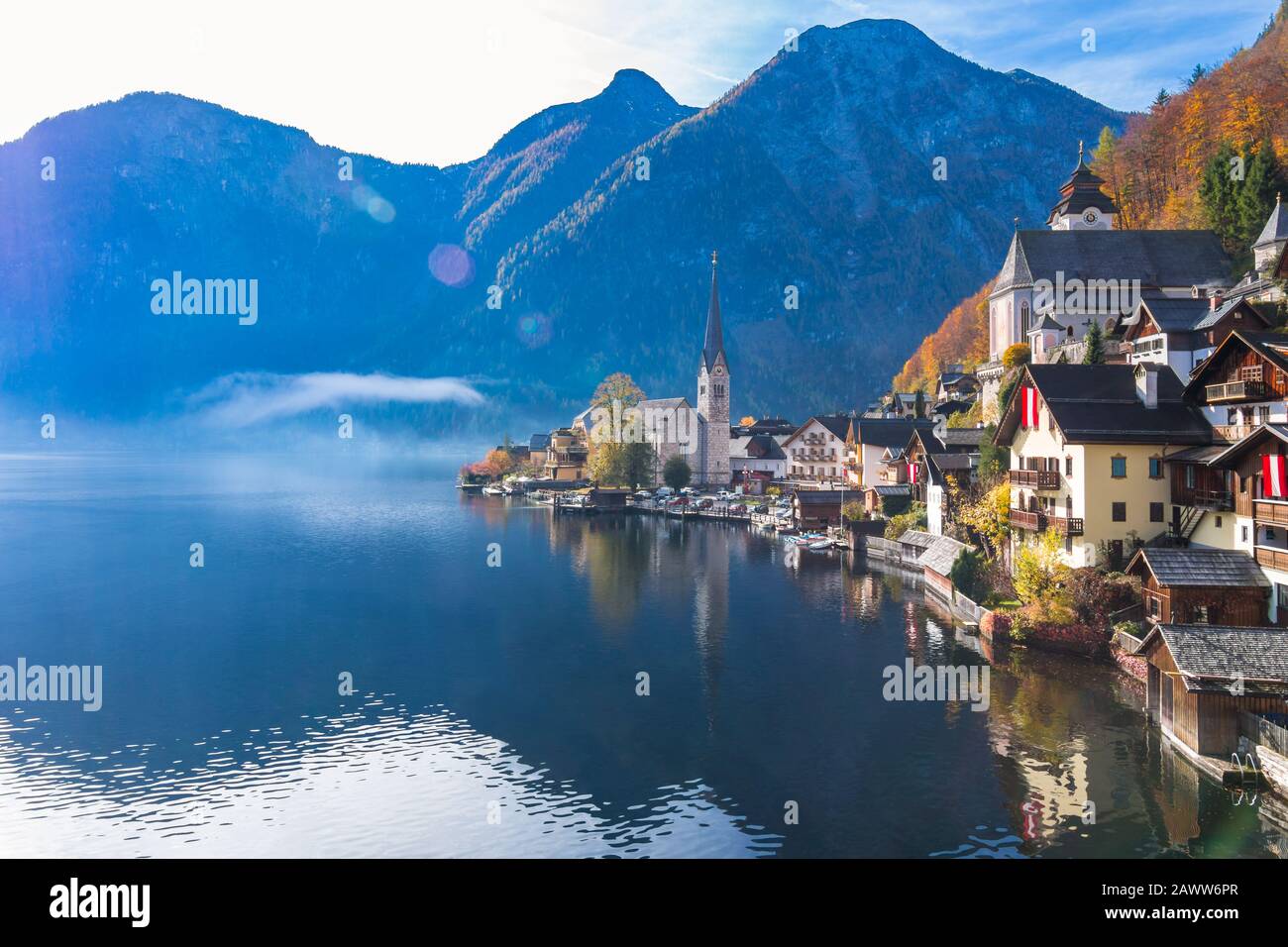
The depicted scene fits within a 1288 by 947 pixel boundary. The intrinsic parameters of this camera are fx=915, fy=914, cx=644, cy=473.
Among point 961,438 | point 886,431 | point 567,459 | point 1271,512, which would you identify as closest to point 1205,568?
point 1271,512

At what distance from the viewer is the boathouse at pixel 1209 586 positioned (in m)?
36.1

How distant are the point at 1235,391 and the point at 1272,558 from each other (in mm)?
8866

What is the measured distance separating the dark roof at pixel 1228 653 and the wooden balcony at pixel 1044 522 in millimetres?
14342

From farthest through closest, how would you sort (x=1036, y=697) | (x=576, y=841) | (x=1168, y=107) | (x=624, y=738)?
(x=1168, y=107) < (x=1036, y=697) < (x=624, y=738) < (x=576, y=841)

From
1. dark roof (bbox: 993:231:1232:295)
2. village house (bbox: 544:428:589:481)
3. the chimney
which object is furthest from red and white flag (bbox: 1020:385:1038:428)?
village house (bbox: 544:428:589:481)

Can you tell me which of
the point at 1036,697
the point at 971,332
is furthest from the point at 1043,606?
the point at 971,332

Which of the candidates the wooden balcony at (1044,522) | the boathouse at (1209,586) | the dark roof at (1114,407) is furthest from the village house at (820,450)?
the boathouse at (1209,586)

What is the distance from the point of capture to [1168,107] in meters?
104

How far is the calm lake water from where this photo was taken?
27.0m
